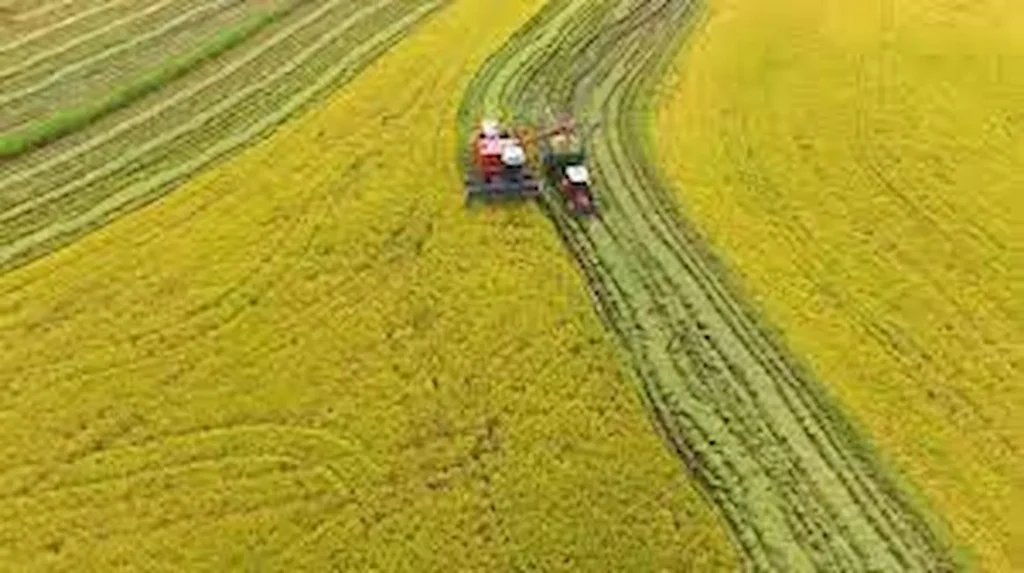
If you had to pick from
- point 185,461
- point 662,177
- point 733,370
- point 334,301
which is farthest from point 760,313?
point 185,461

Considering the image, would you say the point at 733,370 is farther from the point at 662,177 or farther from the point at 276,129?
the point at 276,129

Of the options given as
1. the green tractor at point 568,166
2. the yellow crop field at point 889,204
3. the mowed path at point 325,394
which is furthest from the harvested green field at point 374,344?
the yellow crop field at point 889,204

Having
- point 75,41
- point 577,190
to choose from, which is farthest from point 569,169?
point 75,41

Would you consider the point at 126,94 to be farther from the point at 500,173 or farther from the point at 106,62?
the point at 500,173

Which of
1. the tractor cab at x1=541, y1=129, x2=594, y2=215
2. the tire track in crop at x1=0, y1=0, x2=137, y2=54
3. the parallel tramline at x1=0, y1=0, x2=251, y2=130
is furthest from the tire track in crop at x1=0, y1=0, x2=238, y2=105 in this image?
the tractor cab at x1=541, y1=129, x2=594, y2=215

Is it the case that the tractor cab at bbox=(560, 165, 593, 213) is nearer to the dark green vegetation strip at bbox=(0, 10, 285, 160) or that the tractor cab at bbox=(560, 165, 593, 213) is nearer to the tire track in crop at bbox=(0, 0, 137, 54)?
the dark green vegetation strip at bbox=(0, 10, 285, 160)

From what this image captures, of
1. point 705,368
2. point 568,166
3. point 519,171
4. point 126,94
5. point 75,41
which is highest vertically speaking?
point 75,41
